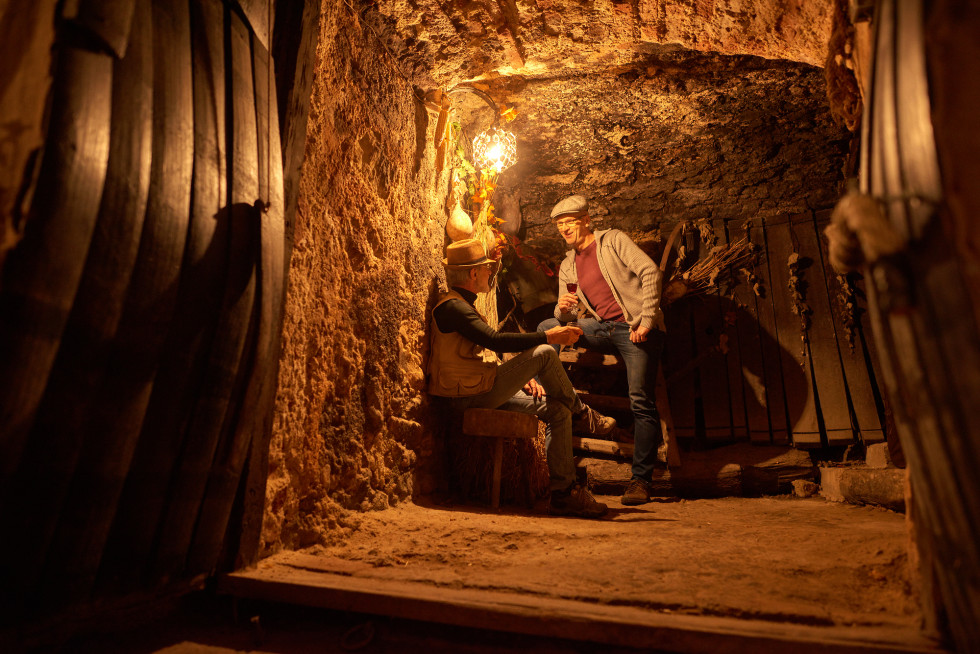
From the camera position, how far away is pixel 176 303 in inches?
57.1

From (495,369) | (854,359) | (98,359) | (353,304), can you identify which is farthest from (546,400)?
(854,359)

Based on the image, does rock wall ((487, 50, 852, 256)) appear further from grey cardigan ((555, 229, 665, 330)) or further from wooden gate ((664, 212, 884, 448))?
grey cardigan ((555, 229, 665, 330))

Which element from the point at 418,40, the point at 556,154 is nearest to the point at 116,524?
the point at 418,40

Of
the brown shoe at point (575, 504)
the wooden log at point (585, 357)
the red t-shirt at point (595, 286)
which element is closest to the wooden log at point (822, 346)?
the wooden log at point (585, 357)

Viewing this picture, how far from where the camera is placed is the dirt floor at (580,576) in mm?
1501

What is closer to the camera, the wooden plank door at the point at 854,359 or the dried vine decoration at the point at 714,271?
the wooden plank door at the point at 854,359

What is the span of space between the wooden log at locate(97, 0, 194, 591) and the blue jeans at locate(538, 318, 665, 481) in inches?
120

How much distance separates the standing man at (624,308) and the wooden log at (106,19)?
3342 millimetres

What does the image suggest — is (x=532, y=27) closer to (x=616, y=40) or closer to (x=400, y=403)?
(x=616, y=40)

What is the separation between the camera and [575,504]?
3252 millimetres

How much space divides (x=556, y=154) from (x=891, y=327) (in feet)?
13.9

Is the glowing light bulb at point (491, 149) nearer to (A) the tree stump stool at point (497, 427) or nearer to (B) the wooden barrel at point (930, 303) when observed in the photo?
(A) the tree stump stool at point (497, 427)

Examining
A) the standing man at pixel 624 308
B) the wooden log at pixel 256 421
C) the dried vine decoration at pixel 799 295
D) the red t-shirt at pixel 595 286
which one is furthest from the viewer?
the dried vine decoration at pixel 799 295

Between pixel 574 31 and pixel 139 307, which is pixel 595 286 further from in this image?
pixel 139 307
